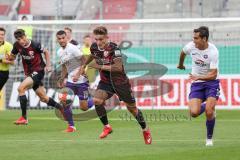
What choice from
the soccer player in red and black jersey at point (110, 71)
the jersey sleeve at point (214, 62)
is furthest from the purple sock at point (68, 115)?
the jersey sleeve at point (214, 62)

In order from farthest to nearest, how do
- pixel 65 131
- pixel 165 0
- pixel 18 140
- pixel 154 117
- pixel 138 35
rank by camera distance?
pixel 165 0, pixel 138 35, pixel 154 117, pixel 65 131, pixel 18 140

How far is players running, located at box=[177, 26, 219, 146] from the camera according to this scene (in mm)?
13047

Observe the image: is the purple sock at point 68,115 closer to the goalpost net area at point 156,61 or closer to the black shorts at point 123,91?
the black shorts at point 123,91

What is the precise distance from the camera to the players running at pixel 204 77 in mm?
13047

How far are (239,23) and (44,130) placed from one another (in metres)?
12.0

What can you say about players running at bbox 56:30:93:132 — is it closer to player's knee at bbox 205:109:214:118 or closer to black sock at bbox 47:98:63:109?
black sock at bbox 47:98:63:109

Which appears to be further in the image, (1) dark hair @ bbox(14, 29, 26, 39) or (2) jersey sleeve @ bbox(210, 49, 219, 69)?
(1) dark hair @ bbox(14, 29, 26, 39)

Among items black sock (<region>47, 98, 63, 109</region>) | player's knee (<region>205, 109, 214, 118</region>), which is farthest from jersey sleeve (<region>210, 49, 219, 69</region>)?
black sock (<region>47, 98, 63, 109</region>)

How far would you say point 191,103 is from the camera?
44.1 feet

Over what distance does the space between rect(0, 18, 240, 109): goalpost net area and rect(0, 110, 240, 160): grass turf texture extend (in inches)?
205

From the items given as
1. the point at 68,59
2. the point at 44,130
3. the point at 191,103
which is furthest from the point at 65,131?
the point at 191,103

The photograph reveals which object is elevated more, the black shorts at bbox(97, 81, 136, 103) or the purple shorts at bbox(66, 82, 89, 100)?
the black shorts at bbox(97, 81, 136, 103)

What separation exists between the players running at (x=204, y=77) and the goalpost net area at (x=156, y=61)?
12.0m

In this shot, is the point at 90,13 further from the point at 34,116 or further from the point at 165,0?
the point at 34,116
